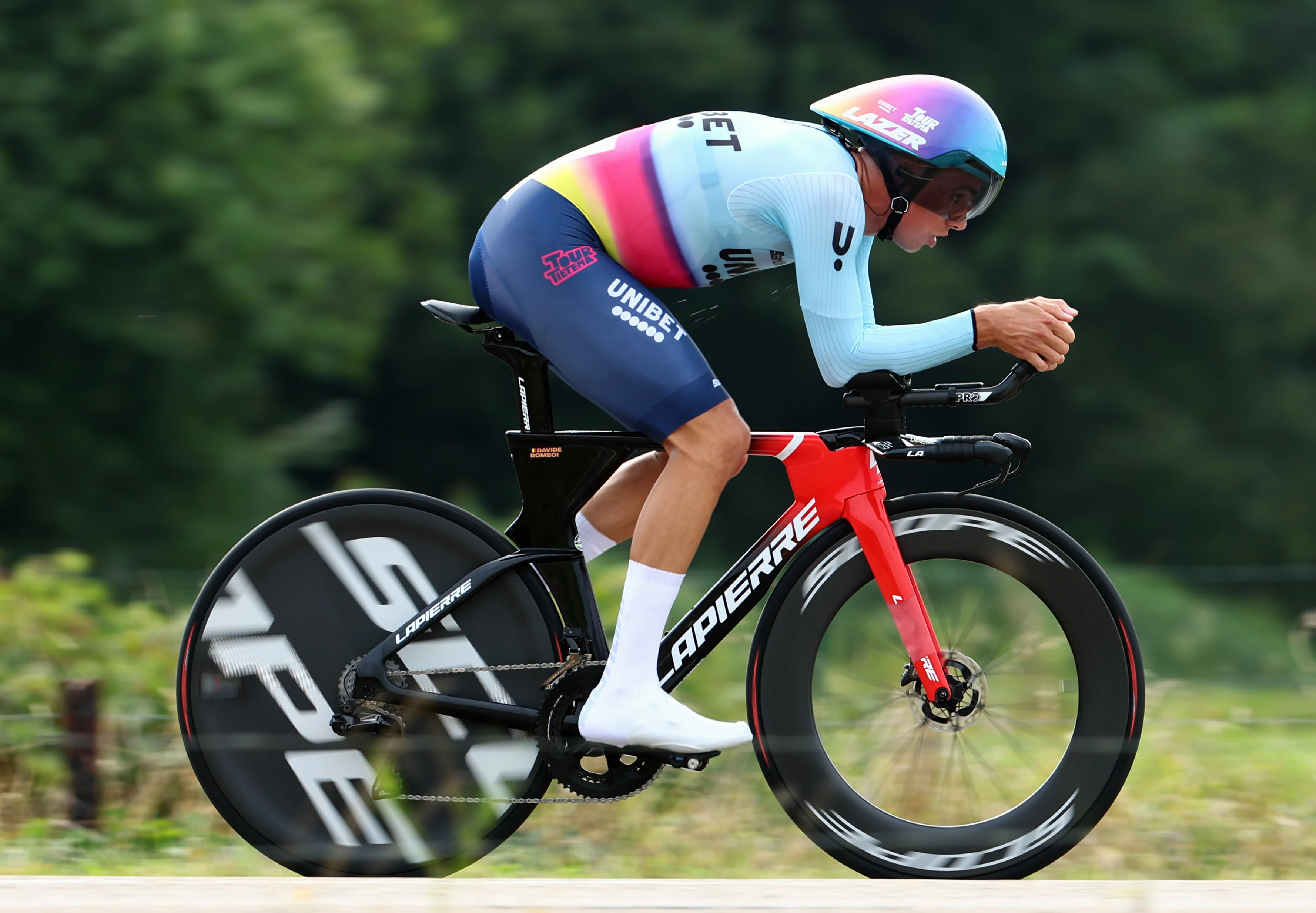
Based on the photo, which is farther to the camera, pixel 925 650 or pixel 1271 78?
pixel 1271 78

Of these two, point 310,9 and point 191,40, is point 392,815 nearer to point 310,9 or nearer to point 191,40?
point 191,40

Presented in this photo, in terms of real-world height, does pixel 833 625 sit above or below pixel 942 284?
above

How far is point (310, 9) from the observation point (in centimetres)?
1257

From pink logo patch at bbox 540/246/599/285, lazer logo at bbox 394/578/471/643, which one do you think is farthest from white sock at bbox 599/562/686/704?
pink logo patch at bbox 540/246/599/285

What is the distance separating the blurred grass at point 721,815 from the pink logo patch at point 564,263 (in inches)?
64.9

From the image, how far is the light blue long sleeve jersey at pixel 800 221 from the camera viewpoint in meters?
3.18

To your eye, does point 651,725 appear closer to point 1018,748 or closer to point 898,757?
point 898,757

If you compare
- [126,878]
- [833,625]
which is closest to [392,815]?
[126,878]

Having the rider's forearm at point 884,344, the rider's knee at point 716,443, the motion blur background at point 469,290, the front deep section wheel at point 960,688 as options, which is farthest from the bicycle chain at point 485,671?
the motion blur background at point 469,290

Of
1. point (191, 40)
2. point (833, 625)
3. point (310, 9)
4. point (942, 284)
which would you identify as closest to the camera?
point (833, 625)

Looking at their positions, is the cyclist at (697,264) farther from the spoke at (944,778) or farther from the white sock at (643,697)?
the spoke at (944,778)

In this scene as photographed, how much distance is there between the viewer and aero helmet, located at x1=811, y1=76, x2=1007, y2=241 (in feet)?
10.7

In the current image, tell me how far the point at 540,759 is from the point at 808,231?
131cm

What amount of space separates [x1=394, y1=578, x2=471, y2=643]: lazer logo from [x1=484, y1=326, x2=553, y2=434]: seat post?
15.0 inches
